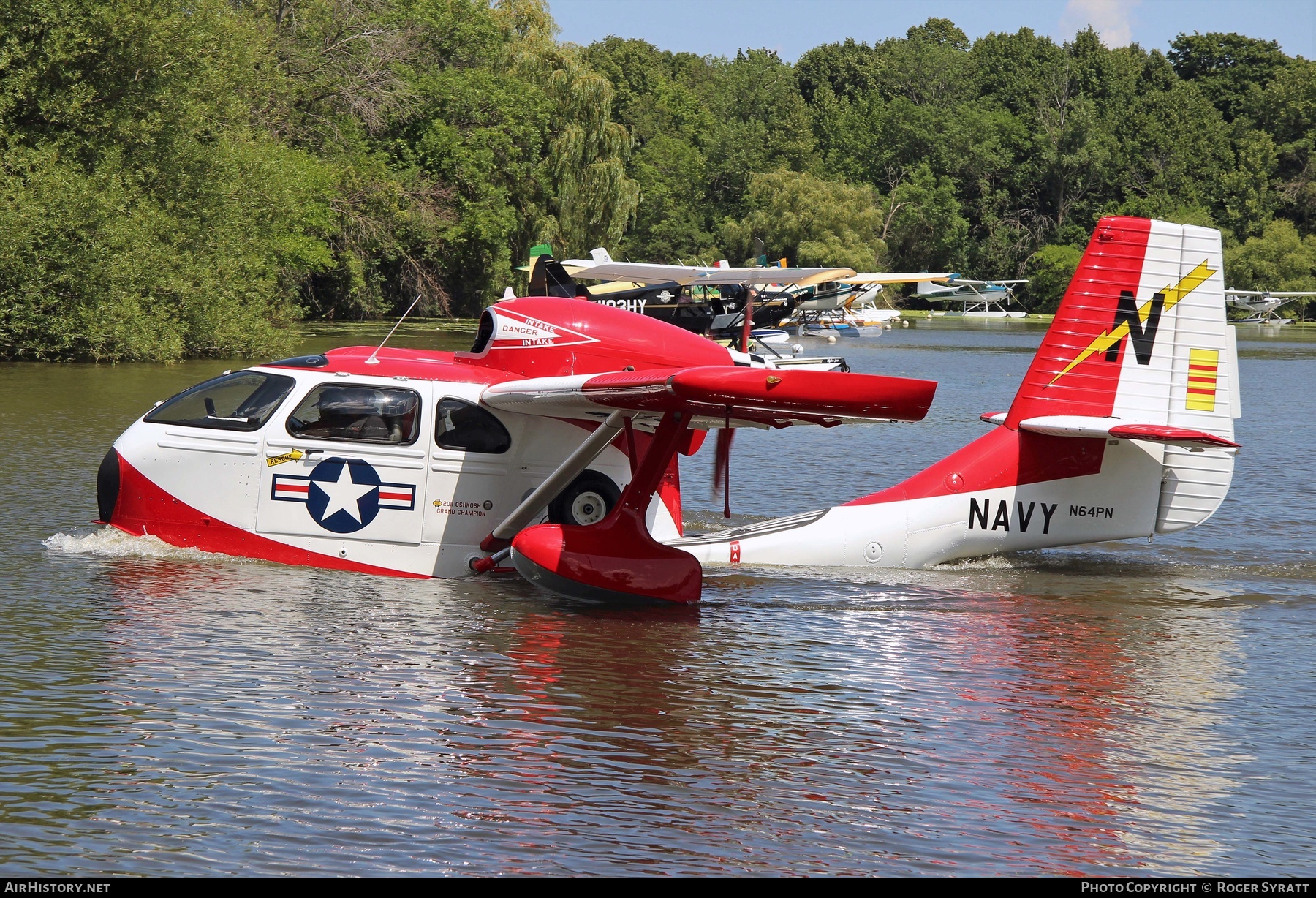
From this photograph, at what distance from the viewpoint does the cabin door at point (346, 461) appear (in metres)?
10.5

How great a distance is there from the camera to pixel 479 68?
201ft

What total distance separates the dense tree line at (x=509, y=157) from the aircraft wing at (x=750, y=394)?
15.3 meters

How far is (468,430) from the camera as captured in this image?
10.9 meters

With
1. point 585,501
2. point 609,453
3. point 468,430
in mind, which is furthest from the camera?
point 609,453

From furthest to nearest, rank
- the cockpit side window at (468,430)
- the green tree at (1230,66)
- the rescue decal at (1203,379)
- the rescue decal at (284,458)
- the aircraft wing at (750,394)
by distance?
the green tree at (1230,66) → the rescue decal at (1203,379) → the cockpit side window at (468,430) → the rescue decal at (284,458) → the aircraft wing at (750,394)

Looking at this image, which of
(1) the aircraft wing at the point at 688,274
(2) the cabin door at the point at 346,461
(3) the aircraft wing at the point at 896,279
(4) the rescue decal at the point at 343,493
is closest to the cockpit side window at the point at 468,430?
(2) the cabin door at the point at 346,461

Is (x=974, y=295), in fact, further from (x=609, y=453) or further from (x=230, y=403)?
(x=230, y=403)

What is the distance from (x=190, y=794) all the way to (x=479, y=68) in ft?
194

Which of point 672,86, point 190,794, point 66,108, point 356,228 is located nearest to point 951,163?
point 672,86

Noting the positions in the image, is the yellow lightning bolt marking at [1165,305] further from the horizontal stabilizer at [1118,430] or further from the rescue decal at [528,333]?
the rescue decal at [528,333]

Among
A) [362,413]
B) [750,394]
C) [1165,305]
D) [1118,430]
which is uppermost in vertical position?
[1165,305]

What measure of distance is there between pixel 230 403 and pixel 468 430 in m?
2.02

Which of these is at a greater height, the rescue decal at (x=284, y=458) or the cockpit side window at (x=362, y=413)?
the cockpit side window at (x=362, y=413)

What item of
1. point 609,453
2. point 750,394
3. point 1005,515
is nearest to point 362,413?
point 609,453
